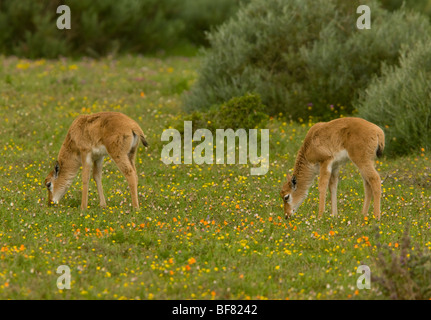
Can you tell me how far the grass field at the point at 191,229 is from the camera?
7.79 metres

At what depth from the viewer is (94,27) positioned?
27.8 m

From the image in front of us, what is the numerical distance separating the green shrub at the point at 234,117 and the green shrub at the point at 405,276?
878 cm

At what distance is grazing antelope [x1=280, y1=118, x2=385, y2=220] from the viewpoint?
10367mm

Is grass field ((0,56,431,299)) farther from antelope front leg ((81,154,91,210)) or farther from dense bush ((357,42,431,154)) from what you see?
dense bush ((357,42,431,154))

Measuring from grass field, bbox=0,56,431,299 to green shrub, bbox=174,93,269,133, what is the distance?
637mm

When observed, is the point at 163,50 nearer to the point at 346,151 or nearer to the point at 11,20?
the point at 11,20

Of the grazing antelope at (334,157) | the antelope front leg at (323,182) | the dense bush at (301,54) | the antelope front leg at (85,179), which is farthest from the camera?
the dense bush at (301,54)

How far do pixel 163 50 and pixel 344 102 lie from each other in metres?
13.4

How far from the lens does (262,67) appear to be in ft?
65.2
